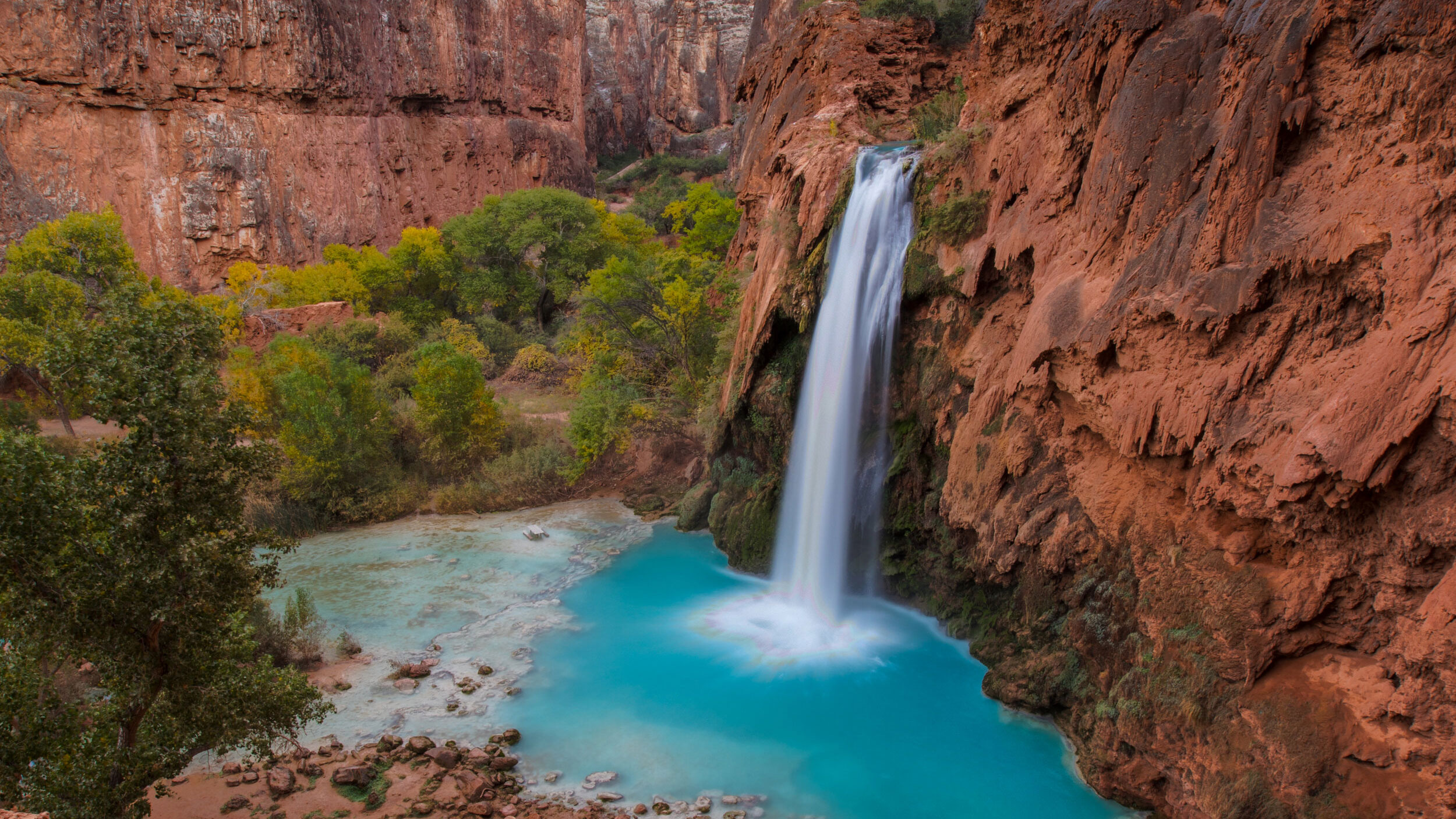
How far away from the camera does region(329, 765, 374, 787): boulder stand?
9.85m

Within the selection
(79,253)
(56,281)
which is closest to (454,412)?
(56,281)

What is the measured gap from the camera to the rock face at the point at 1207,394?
6.90 meters

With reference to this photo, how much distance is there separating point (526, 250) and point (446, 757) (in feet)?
112

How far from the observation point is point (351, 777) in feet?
32.3

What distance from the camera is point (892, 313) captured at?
572 inches

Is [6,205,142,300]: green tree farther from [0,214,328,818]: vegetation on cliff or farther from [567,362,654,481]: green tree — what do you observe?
[0,214,328,818]: vegetation on cliff

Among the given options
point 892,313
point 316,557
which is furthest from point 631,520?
point 892,313

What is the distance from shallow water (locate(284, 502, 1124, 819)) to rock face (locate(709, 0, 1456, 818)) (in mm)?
1085

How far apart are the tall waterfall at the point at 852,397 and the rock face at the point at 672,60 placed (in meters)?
64.5

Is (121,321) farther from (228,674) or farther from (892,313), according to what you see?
(892,313)

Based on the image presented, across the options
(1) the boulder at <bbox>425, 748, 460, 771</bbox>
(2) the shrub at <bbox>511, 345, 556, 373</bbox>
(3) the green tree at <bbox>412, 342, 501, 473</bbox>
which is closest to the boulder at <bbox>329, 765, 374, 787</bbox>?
(1) the boulder at <bbox>425, 748, 460, 771</bbox>

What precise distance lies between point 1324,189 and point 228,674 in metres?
11.5

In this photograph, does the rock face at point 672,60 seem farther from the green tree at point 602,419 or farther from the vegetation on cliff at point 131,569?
the vegetation on cliff at point 131,569

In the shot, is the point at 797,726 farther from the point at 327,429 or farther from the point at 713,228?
the point at 713,228
